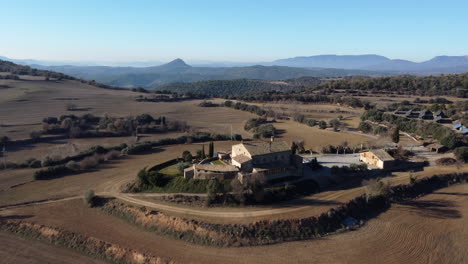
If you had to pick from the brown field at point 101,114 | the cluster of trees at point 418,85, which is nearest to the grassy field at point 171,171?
the brown field at point 101,114

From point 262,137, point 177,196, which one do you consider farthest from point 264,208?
point 262,137

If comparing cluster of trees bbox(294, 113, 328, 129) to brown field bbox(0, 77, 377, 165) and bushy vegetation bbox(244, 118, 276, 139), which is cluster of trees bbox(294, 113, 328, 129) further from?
bushy vegetation bbox(244, 118, 276, 139)

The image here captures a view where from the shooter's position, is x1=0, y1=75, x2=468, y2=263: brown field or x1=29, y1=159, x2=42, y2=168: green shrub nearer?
x1=0, y1=75, x2=468, y2=263: brown field

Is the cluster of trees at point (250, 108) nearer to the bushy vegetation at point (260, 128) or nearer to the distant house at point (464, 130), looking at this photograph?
the bushy vegetation at point (260, 128)

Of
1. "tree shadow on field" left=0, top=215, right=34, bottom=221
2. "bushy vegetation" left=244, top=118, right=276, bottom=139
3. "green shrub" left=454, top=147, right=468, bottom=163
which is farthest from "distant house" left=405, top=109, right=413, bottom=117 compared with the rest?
"tree shadow on field" left=0, top=215, right=34, bottom=221

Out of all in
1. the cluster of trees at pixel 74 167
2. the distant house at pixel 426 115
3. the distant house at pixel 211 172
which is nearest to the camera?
the distant house at pixel 211 172

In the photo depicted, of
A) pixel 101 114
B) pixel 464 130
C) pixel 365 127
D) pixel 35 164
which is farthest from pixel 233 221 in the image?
pixel 101 114

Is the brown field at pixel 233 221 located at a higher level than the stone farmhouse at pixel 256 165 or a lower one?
lower
